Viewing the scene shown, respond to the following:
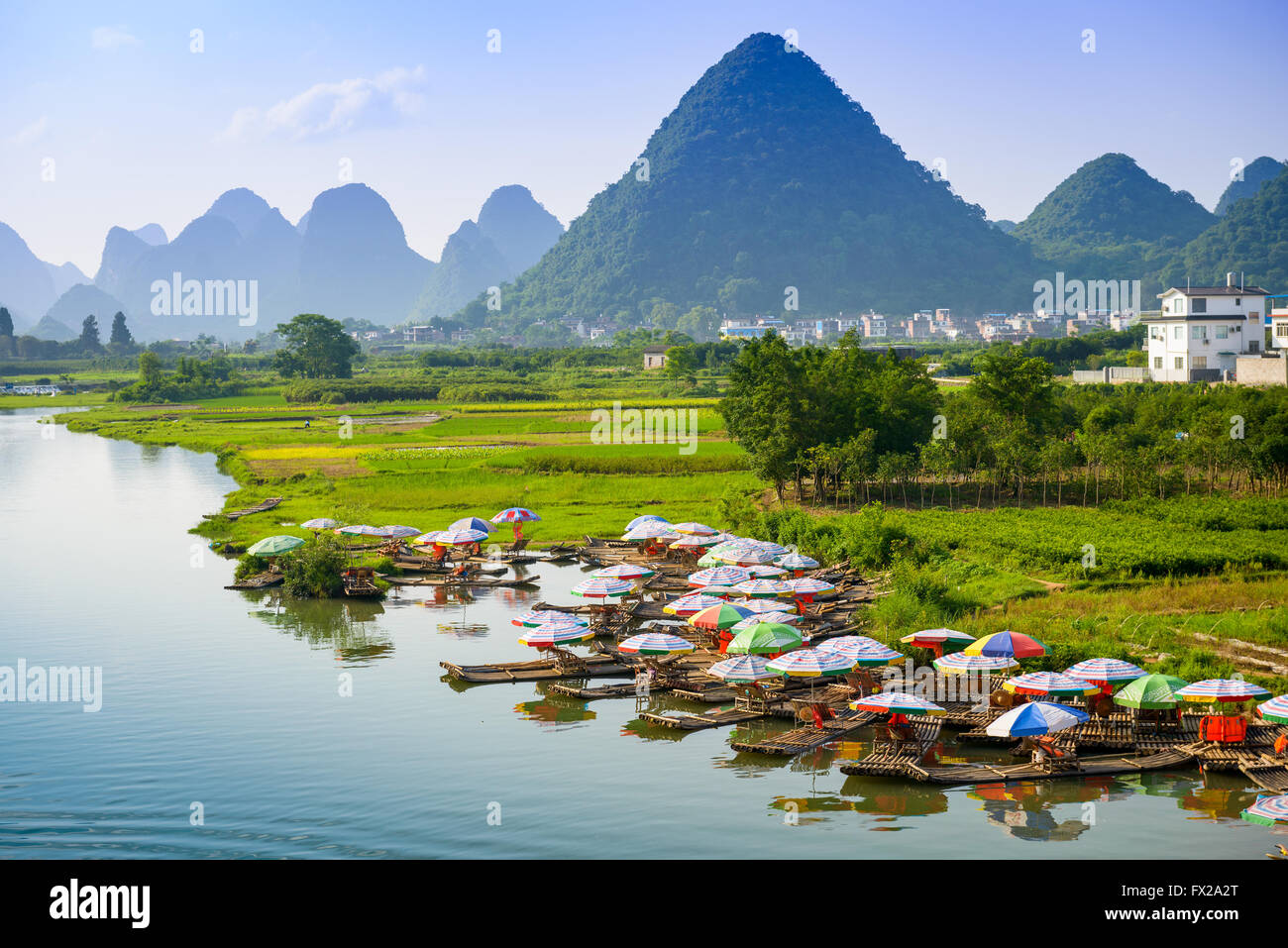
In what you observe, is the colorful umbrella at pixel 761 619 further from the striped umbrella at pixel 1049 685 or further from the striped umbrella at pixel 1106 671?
the striped umbrella at pixel 1106 671

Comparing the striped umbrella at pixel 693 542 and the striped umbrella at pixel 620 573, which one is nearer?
the striped umbrella at pixel 620 573

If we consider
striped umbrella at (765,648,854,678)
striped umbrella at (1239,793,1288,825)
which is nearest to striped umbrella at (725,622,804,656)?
striped umbrella at (765,648,854,678)

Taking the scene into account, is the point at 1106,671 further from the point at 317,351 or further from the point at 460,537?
the point at 317,351

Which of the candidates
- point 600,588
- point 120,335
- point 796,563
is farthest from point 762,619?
point 120,335

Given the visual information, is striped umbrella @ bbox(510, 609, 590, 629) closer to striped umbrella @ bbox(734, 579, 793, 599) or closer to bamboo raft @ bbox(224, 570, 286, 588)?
striped umbrella @ bbox(734, 579, 793, 599)

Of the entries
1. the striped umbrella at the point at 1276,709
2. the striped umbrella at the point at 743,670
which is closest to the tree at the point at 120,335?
the striped umbrella at the point at 743,670
